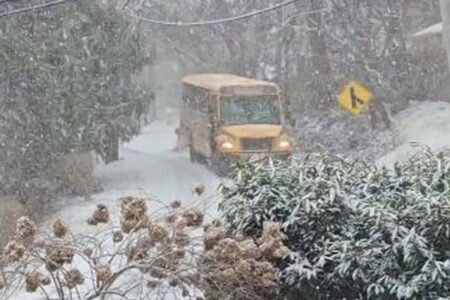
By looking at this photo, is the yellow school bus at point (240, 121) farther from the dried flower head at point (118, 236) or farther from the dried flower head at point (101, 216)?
the dried flower head at point (118, 236)

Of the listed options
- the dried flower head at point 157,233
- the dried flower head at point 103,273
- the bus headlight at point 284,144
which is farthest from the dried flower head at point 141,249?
the bus headlight at point 284,144

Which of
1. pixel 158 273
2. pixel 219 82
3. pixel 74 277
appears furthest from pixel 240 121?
pixel 74 277

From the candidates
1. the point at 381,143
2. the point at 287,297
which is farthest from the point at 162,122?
the point at 287,297

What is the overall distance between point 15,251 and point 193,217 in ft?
5.86

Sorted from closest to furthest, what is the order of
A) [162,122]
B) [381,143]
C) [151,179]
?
1. [151,179]
2. [381,143]
3. [162,122]

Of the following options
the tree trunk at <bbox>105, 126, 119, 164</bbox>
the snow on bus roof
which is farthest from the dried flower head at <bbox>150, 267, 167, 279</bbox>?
the snow on bus roof

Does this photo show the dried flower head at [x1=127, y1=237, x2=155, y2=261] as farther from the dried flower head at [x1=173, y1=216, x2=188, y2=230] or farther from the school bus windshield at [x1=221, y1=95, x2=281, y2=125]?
the school bus windshield at [x1=221, y1=95, x2=281, y2=125]

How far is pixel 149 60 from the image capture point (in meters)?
26.7

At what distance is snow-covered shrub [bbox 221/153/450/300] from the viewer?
8438 millimetres

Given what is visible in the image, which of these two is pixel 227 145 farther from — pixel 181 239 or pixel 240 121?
pixel 181 239

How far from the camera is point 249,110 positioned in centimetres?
2517

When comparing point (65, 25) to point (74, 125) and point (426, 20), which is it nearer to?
point (74, 125)

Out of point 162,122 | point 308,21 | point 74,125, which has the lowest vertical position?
point 162,122

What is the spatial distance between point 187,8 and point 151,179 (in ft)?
46.3
